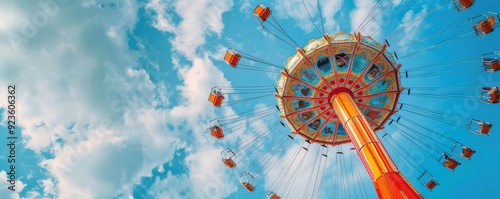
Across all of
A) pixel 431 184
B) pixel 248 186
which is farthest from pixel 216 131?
pixel 431 184

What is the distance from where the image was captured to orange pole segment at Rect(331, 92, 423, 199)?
10.9 metres

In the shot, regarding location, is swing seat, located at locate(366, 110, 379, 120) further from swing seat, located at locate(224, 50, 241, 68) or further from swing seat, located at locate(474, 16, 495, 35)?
swing seat, located at locate(224, 50, 241, 68)

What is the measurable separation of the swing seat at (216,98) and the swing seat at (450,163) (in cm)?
1278

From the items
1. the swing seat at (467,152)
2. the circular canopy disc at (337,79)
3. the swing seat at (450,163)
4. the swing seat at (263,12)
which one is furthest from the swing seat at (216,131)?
the swing seat at (467,152)

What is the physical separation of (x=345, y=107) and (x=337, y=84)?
71.6 inches

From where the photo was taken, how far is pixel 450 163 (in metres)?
18.6

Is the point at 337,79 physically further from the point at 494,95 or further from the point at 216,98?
the point at 494,95

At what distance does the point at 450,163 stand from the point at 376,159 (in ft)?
29.6

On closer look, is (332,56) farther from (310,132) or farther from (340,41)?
(310,132)

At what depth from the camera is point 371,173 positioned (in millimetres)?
12242

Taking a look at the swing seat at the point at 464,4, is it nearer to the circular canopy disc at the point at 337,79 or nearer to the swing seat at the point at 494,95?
Result: the circular canopy disc at the point at 337,79

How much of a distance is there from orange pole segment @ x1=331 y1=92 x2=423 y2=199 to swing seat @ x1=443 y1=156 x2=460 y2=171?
290 inches

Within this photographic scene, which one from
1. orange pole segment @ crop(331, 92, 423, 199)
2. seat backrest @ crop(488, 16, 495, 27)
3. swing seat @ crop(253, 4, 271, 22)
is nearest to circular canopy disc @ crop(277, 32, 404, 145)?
orange pole segment @ crop(331, 92, 423, 199)

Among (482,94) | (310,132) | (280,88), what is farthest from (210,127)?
(482,94)
